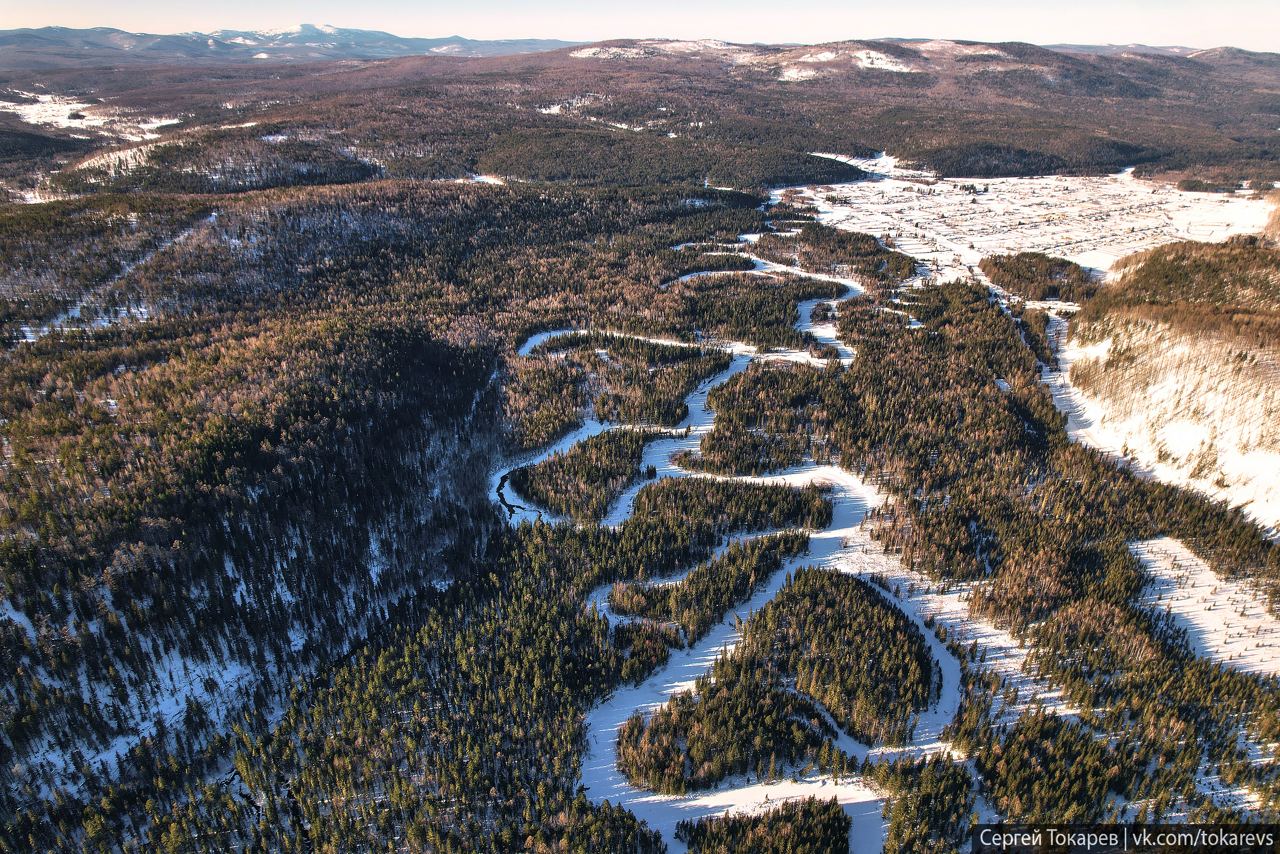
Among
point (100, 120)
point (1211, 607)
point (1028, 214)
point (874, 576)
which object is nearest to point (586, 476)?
point (874, 576)

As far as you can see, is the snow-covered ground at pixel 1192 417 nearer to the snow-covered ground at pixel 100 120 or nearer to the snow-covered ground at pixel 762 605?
the snow-covered ground at pixel 762 605

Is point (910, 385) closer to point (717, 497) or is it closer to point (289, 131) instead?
point (717, 497)

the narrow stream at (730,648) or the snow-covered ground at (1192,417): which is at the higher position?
the snow-covered ground at (1192,417)

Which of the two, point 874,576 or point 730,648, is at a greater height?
point 874,576

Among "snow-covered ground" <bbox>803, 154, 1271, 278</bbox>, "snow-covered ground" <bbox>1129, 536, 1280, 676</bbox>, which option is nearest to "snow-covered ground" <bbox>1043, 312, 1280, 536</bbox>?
"snow-covered ground" <bbox>1129, 536, 1280, 676</bbox>

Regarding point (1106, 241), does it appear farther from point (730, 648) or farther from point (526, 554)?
point (526, 554)

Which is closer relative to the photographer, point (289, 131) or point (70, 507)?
point (70, 507)

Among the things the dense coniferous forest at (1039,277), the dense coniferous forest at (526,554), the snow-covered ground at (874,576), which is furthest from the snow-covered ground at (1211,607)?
the dense coniferous forest at (1039,277)

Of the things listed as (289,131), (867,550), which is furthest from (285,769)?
(289,131)
